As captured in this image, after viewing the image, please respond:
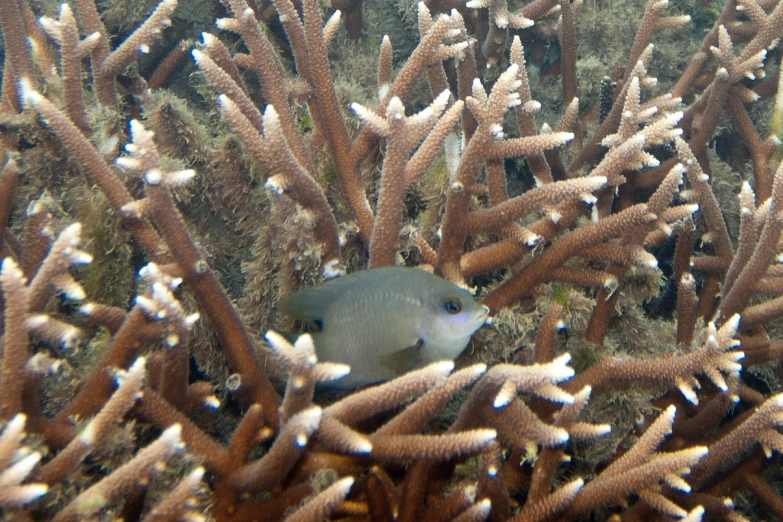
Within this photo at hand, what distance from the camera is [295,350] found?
4.56 ft

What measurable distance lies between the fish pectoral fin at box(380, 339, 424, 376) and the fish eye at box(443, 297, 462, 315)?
0.14 meters

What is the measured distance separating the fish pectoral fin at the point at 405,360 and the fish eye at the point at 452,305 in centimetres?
14

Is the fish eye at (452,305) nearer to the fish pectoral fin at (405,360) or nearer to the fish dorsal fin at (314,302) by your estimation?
the fish pectoral fin at (405,360)

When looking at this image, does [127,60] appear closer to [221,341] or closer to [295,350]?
[221,341]

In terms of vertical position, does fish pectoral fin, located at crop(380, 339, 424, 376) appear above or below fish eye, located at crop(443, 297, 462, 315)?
below

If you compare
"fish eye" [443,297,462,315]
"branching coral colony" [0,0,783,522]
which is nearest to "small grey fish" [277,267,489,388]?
"fish eye" [443,297,462,315]

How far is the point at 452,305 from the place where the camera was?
1715 mm

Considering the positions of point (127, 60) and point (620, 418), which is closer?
point (620, 418)

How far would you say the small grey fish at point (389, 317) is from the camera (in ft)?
5.57

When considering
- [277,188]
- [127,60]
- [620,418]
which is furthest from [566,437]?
[127,60]

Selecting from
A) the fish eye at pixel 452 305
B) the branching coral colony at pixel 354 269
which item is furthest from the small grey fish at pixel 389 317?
the branching coral colony at pixel 354 269

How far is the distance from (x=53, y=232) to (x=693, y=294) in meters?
3.03

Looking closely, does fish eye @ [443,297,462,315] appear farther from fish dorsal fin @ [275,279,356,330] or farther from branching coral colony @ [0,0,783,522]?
fish dorsal fin @ [275,279,356,330]

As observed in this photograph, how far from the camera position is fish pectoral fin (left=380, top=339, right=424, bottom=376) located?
67.2 inches
